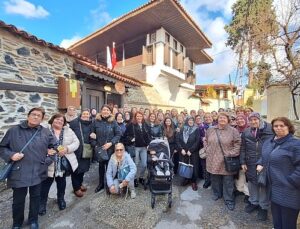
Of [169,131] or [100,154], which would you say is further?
[169,131]

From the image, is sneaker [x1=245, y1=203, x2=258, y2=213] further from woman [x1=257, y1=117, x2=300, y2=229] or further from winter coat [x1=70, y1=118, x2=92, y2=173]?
winter coat [x1=70, y1=118, x2=92, y2=173]

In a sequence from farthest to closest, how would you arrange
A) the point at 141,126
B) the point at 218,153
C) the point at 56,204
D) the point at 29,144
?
the point at 141,126, the point at 218,153, the point at 56,204, the point at 29,144

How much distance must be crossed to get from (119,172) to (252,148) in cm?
232

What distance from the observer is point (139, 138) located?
468 cm

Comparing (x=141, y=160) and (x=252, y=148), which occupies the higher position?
(x=252, y=148)

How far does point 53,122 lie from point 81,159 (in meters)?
0.88

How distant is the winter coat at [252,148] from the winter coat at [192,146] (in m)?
1.16

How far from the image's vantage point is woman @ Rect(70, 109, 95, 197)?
12.7ft

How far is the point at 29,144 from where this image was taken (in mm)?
2758

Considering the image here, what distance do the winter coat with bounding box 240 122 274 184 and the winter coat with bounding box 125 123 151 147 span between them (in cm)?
192

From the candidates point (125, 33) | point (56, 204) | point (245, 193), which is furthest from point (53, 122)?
point (125, 33)

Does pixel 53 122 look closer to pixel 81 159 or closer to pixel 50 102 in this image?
pixel 81 159

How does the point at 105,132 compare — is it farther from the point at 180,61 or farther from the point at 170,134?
the point at 180,61

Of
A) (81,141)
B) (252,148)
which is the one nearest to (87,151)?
(81,141)
